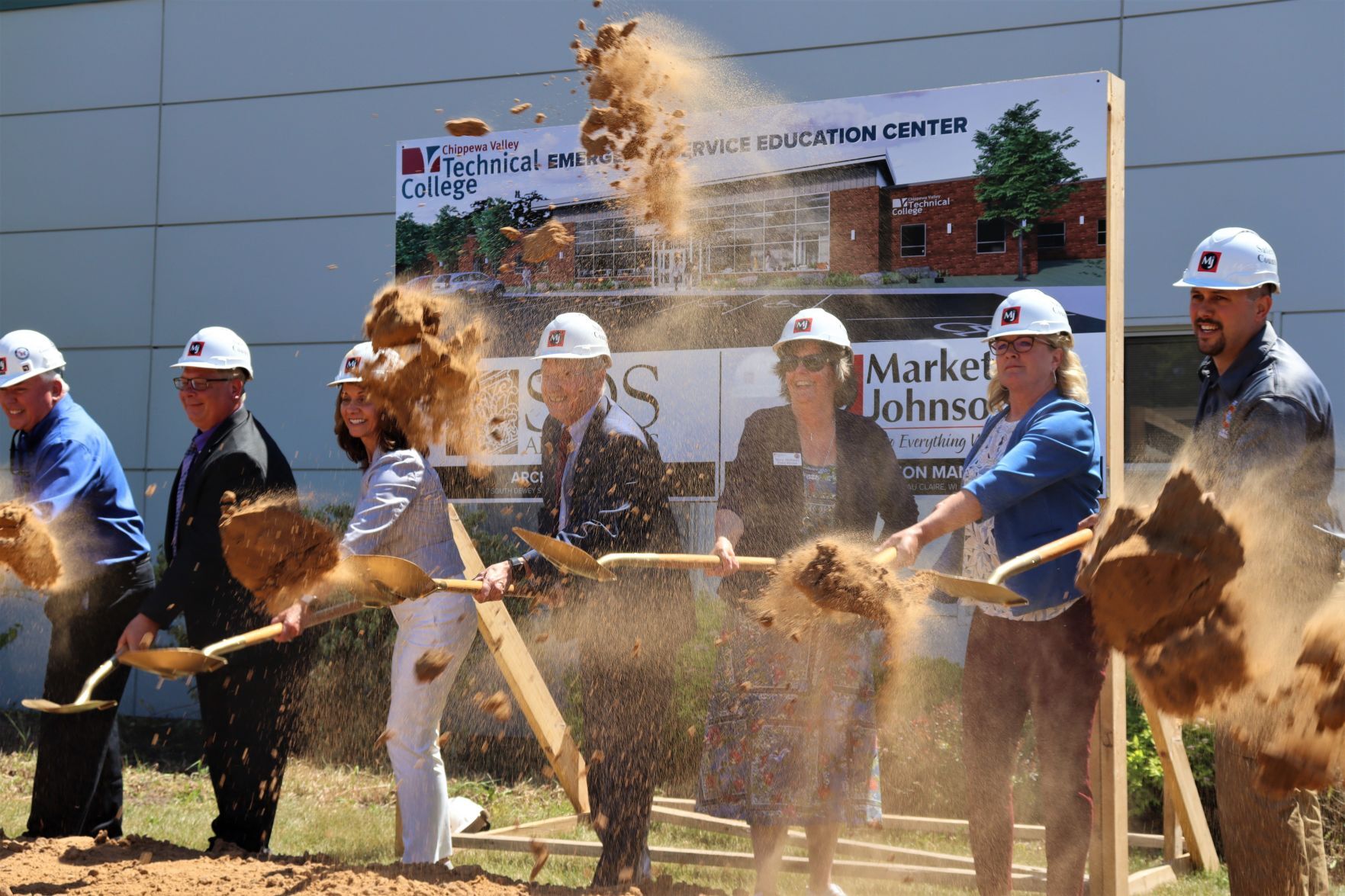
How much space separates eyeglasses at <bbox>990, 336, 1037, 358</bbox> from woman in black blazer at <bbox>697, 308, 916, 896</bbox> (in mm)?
581

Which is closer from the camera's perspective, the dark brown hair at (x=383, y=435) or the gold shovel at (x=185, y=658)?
the gold shovel at (x=185, y=658)

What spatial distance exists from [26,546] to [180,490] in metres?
0.60

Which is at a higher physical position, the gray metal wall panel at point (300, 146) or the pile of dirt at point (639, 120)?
the gray metal wall panel at point (300, 146)

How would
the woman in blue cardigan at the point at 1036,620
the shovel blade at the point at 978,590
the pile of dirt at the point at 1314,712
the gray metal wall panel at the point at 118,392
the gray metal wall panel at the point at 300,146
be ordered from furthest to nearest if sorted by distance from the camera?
the gray metal wall panel at the point at 118,392
the gray metal wall panel at the point at 300,146
the woman in blue cardigan at the point at 1036,620
the shovel blade at the point at 978,590
the pile of dirt at the point at 1314,712

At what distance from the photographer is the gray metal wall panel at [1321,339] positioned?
6891mm

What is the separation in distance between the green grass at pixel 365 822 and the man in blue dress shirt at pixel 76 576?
0.36m

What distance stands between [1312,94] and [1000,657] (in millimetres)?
4555

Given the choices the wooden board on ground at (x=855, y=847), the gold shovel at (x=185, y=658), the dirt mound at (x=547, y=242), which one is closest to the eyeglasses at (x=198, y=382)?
the gold shovel at (x=185, y=658)

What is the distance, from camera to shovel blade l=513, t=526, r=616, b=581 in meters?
4.23

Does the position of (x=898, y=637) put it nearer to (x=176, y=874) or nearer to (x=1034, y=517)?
(x=1034, y=517)

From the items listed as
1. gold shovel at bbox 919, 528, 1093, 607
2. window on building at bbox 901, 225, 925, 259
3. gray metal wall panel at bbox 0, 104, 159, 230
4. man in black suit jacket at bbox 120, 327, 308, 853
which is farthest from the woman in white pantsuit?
gray metal wall panel at bbox 0, 104, 159, 230

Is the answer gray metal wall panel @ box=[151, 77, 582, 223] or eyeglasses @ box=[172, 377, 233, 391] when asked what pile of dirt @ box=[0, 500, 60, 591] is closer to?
eyeglasses @ box=[172, 377, 233, 391]

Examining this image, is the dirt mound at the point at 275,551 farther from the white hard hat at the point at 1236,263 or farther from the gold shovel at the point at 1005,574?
the white hard hat at the point at 1236,263

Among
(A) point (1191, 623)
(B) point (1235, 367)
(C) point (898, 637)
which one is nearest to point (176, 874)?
(C) point (898, 637)
